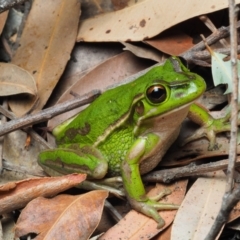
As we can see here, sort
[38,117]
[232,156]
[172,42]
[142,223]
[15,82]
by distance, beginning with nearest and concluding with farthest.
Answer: [232,156] → [142,223] → [38,117] → [172,42] → [15,82]

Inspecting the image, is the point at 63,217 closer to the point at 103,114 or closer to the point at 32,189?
the point at 32,189

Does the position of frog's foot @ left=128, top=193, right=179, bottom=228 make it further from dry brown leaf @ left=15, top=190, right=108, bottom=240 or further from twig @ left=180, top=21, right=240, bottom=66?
twig @ left=180, top=21, right=240, bottom=66

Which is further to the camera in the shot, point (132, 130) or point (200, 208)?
point (132, 130)

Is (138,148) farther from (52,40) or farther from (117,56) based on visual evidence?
(52,40)

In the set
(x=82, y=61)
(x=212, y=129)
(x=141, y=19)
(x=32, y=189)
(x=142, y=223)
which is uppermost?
(x=141, y=19)

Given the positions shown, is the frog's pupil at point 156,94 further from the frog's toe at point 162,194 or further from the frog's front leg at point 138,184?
the frog's toe at point 162,194

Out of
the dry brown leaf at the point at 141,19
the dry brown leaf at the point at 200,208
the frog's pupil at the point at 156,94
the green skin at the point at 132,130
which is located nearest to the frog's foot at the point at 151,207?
the green skin at the point at 132,130

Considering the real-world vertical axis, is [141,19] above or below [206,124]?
above

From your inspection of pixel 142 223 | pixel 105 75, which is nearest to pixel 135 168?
pixel 142 223
